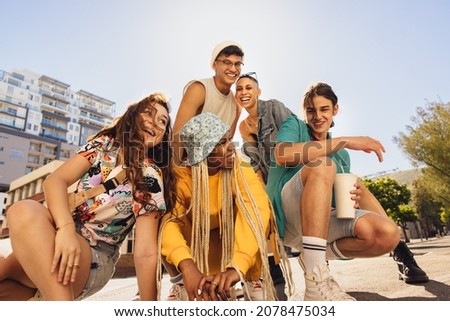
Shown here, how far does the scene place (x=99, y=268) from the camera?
138 cm

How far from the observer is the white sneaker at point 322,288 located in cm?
125

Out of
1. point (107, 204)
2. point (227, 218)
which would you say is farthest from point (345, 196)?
point (107, 204)

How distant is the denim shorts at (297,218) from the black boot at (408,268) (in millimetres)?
648

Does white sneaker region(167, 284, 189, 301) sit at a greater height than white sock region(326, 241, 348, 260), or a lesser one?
lesser

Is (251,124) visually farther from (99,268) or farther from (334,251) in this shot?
(99,268)

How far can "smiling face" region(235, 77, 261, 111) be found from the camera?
241 cm

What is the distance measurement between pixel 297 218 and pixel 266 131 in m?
0.87

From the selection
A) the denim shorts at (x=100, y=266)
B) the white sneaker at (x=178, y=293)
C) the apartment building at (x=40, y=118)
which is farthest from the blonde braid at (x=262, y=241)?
the apartment building at (x=40, y=118)

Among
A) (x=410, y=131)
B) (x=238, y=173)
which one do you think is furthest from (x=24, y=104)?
(x=238, y=173)

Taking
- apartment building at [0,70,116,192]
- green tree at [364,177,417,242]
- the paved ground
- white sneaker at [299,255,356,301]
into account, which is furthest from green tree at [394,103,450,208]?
apartment building at [0,70,116,192]

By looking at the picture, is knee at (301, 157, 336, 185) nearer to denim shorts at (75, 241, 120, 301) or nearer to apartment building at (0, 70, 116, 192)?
denim shorts at (75, 241, 120, 301)

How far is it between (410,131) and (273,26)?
279 inches

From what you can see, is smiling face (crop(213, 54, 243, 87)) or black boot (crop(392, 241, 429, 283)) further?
smiling face (crop(213, 54, 243, 87))

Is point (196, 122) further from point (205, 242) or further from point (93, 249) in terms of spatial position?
point (93, 249)
